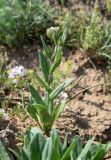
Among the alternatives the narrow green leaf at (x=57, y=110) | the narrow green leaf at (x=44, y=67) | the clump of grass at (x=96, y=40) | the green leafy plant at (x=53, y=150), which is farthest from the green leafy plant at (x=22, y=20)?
the green leafy plant at (x=53, y=150)

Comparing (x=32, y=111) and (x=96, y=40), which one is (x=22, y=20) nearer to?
(x=96, y=40)

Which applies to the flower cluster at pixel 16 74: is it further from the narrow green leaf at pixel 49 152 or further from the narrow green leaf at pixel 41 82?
the narrow green leaf at pixel 49 152

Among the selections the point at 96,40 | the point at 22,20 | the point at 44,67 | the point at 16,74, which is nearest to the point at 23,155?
the point at 44,67

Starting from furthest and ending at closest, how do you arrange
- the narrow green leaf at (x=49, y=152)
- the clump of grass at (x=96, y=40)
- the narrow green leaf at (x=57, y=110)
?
the clump of grass at (x=96, y=40) < the narrow green leaf at (x=57, y=110) < the narrow green leaf at (x=49, y=152)

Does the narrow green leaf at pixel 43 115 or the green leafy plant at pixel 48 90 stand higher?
the green leafy plant at pixel 48 90

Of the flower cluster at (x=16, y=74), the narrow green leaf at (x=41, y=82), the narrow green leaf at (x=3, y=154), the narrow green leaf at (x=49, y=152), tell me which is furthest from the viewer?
the flower cluster at (x=16, y=74)

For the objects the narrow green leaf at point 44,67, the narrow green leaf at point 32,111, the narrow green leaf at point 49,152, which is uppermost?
the narrow green leaf at point 44,67

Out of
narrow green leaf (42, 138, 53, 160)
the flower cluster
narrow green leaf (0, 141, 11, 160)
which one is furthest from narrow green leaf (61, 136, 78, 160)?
the flower cluster
